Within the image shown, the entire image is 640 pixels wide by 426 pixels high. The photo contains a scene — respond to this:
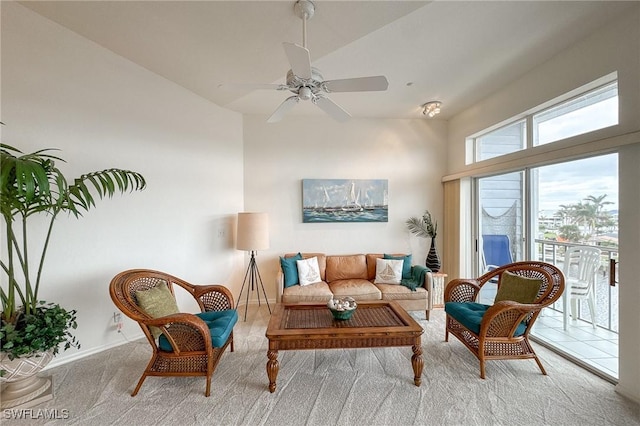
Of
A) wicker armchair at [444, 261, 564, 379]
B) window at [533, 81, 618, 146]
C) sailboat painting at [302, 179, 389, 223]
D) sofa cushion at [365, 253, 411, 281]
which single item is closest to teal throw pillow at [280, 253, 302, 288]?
sailboat painting at [302, 179, 389, 223]

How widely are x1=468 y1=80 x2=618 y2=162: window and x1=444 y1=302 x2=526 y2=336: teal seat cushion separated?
1.98m

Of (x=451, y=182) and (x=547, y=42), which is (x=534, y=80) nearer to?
(x=547, y=42)

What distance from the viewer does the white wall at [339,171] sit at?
4230mm

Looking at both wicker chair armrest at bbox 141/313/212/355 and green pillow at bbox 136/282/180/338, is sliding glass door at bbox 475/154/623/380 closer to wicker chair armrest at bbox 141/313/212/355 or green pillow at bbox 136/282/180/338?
wicker chair armrest at bbox 141/313/212/355

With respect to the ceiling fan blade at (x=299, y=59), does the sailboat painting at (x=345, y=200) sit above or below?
below

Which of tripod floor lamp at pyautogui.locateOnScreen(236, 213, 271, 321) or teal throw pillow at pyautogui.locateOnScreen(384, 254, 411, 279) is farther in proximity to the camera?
teal throw pillow at pyautogui.locateOnScreen(384, 254, 411, 279)

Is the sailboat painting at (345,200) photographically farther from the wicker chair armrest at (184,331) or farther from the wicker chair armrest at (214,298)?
the wicker chair armrest at (184,331)

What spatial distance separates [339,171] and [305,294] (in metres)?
2.09

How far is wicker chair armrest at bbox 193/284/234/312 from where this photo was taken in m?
2.69

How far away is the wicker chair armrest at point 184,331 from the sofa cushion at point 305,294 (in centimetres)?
139

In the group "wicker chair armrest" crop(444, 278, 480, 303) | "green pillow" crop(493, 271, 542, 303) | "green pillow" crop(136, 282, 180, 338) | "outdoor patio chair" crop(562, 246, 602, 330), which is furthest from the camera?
"wicker chair armrest" crop(444, 278, 480, 303)

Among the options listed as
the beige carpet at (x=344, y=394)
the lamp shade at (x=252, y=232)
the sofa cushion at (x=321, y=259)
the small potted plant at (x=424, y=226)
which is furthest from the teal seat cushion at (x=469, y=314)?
the lamp shade at (x=252, y=232)

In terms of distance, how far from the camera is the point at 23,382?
1.93 metres

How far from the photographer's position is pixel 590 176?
8.11 ft
